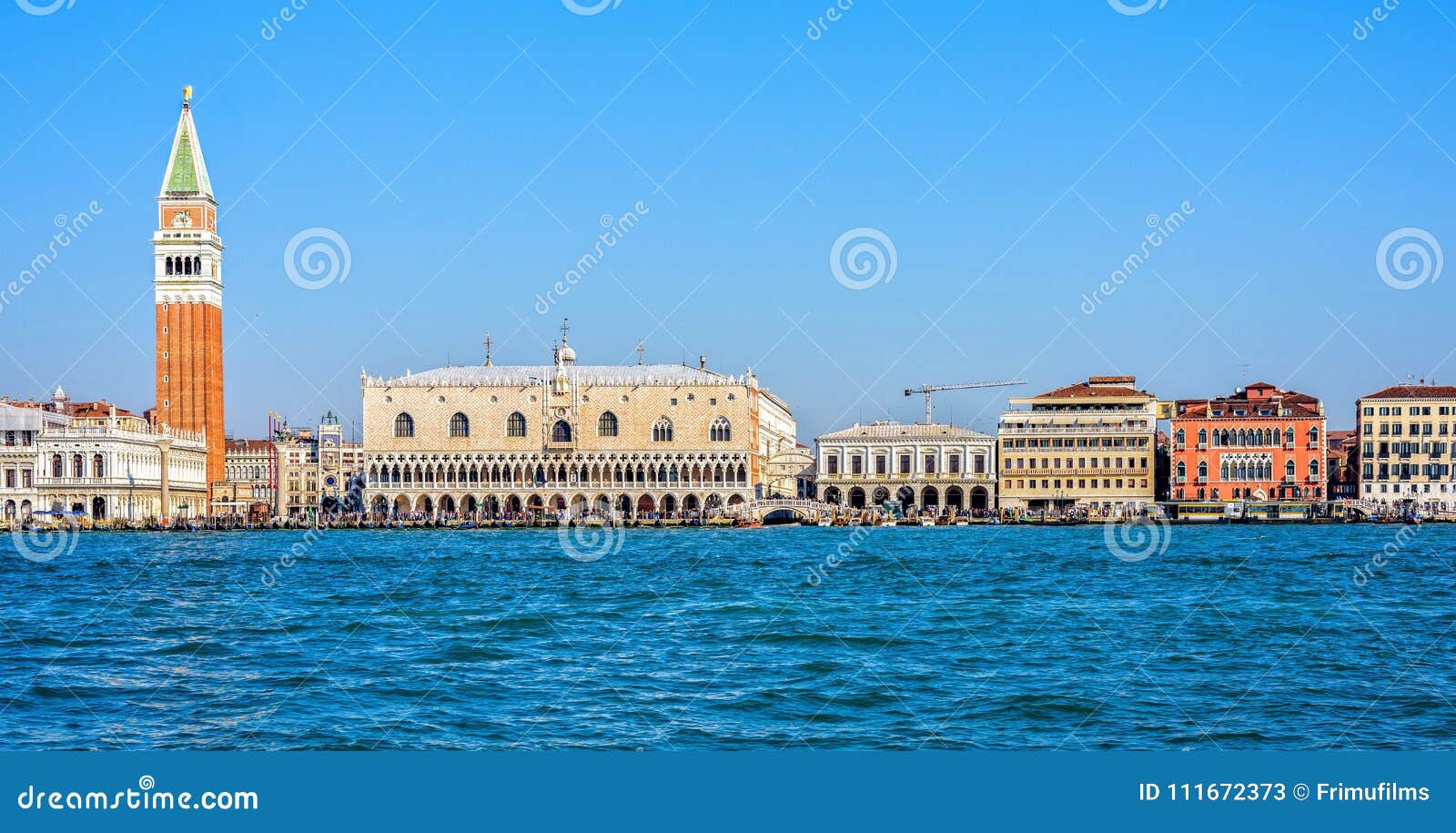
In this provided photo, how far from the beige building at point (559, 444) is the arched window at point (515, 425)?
0.16 feet

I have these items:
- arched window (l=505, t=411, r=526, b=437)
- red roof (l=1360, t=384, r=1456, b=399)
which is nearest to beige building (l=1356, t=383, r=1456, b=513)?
red roof (l=1360, t=384, r=1456, b=399)

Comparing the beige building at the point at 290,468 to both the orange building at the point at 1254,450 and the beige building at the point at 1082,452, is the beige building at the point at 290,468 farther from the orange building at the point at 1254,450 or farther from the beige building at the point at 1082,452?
the orange building at the point at 1254,450

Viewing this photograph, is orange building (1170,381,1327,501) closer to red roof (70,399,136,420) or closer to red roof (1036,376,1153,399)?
red roof (1036,376,1153,399)

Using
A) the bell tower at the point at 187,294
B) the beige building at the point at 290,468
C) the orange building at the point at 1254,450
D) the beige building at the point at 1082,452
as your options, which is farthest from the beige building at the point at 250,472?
the orange building at the point at 1254,450

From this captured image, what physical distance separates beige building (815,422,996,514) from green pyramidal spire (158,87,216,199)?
35154 millimetres

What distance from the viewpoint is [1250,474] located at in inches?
2901

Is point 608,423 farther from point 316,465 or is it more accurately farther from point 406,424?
point 316,465

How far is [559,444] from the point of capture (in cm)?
7969

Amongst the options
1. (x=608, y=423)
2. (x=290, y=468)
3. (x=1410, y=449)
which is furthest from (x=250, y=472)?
(x=1410, y=449)

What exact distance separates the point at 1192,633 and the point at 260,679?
1147cm

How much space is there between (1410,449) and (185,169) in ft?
208

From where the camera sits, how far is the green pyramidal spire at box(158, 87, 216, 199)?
7938cm

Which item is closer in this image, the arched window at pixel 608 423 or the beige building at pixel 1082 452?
the beige building at pixel 1082 452

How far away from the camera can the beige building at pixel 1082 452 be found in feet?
249
